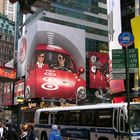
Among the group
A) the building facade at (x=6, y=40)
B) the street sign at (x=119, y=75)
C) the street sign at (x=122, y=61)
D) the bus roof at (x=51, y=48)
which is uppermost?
the building facade at (x=6, y=40)

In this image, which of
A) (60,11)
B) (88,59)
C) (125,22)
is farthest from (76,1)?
(125,22)

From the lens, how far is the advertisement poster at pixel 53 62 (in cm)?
7773

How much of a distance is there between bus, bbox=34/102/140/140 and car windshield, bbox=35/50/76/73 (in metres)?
49.0

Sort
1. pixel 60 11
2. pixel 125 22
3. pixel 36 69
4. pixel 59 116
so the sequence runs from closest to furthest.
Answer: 1. pixel 59 116
2. pixel 125 22
3. pixel 36 69
4. pixel 60 11

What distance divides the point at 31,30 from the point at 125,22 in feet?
93.2

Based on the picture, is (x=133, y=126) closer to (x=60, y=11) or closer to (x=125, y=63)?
(x=125, y=63)

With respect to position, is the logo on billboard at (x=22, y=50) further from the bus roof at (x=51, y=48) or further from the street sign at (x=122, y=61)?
the street sign at (x=122, y=61)

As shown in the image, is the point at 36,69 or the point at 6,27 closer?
the point at 36,69

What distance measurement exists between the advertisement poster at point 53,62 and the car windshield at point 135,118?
57.9 m

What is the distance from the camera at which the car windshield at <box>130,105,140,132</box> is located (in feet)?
60.8

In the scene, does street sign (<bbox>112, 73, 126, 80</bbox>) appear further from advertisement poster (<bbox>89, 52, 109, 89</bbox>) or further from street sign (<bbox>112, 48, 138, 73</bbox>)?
advertisement poster (<bbox>89, 52, 109, 89</bbox>)

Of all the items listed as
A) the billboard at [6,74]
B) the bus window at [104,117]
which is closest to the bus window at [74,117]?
the bus window at [104,117]

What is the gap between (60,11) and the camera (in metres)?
99.6

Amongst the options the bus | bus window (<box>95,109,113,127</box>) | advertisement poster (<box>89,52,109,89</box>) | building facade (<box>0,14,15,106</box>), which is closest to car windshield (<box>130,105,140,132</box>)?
the bus
